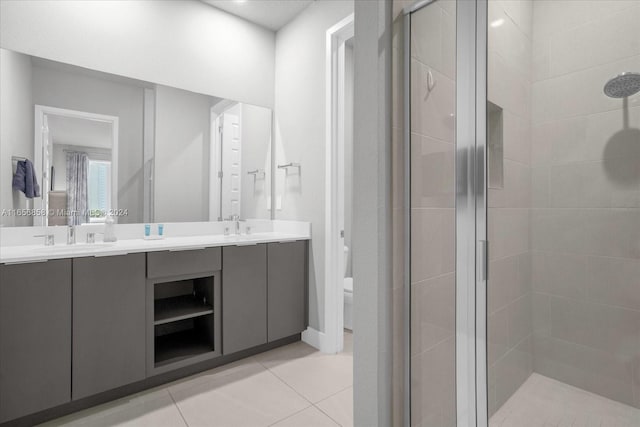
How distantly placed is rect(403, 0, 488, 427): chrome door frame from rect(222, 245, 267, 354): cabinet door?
1475 millimetres

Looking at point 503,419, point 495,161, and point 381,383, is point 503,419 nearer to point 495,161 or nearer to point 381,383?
point 381,383

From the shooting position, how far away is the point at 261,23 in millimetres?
2885

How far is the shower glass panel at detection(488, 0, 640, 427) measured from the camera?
3.18 feet

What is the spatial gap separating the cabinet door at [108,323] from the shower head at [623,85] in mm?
2126

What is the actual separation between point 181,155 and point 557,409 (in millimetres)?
2575

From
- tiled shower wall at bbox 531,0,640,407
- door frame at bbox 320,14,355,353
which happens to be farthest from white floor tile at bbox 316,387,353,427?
tiled shower wall at bbox 531,0,640,407

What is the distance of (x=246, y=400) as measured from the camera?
183 cm

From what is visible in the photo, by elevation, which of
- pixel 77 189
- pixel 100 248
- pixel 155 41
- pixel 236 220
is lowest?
pixel 100 248

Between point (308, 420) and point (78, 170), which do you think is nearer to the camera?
point (308, 420)

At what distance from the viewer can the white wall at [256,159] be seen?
285 cm

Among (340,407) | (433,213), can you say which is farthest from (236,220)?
(433,213)

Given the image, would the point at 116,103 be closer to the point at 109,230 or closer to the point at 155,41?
the point at 155,41

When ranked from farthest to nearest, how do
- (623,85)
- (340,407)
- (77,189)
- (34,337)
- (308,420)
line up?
(77,189), (340,407), (308,420), (34,337), (623,85)

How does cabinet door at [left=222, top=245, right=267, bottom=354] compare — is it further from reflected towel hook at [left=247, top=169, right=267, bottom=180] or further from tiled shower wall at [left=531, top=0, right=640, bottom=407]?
tiled shower wall at [left=531, top=0, right=640, bottom=407]
